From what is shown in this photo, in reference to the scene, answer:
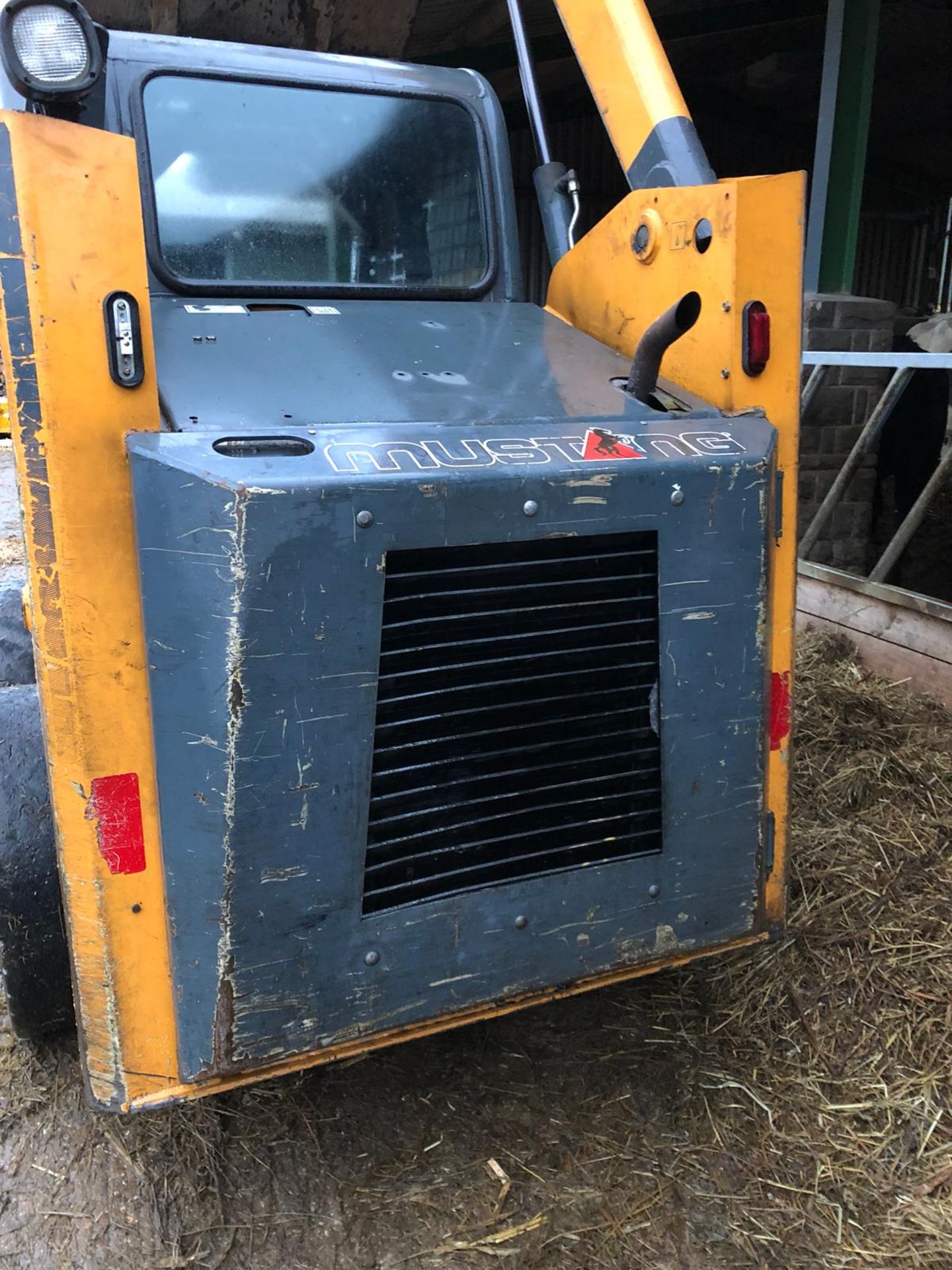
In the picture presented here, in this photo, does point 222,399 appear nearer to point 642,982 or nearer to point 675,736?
point 675,736

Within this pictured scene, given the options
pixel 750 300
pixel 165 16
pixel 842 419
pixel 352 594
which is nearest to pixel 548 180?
pixel 750 300

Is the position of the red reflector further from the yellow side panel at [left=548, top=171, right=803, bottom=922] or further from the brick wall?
the brick wall

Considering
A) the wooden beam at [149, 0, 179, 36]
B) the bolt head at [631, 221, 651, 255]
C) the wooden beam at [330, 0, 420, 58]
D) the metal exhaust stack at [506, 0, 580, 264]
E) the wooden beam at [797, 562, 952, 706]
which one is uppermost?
the wooden beam at [330, 0, 420, 58]

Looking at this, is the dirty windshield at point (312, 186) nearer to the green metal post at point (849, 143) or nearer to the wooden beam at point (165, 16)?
the green metal post at point (849, 143)

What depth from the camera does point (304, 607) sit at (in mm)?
1813

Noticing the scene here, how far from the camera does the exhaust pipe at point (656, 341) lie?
204 cm

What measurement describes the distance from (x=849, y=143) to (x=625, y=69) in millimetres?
4231

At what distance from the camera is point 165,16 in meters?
6.22

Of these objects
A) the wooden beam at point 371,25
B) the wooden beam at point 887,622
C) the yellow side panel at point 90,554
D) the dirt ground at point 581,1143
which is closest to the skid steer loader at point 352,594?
the yellow side panel at point 90,554

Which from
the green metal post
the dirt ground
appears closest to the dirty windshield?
the dirt ground

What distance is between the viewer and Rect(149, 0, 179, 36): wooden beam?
6.15 metres

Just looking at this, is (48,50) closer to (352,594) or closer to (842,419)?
(352,594)

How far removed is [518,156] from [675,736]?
13827mm

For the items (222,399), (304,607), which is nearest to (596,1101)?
(304,607)
